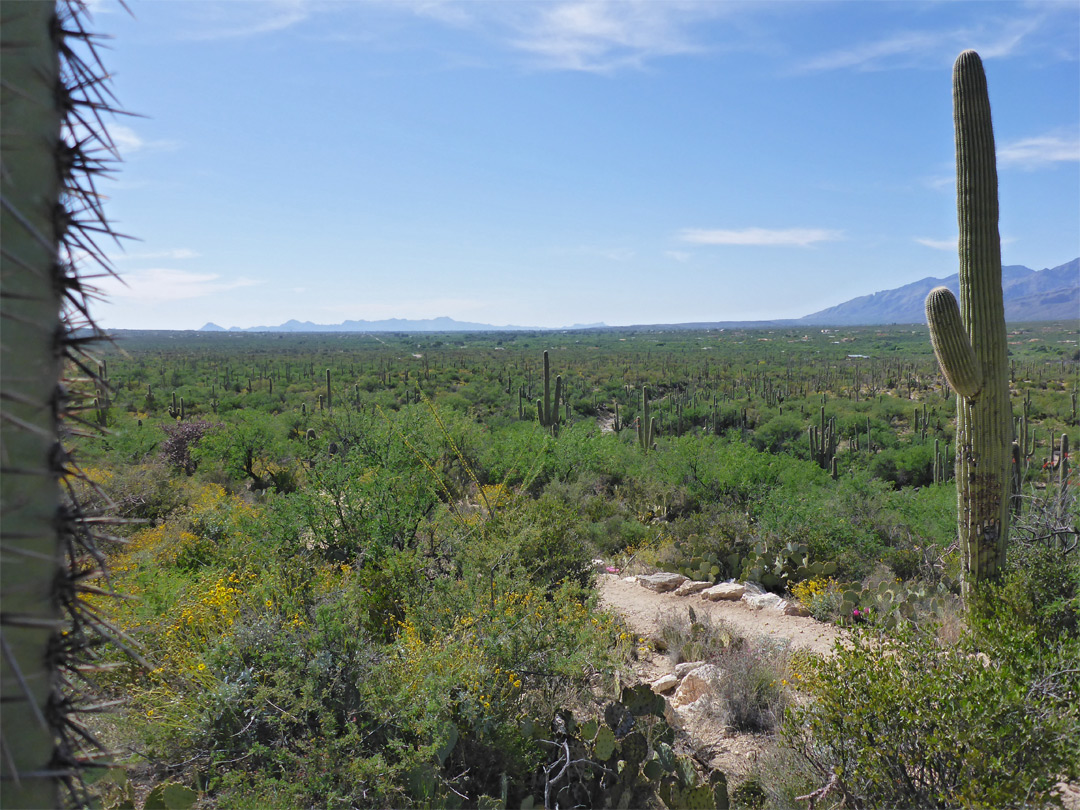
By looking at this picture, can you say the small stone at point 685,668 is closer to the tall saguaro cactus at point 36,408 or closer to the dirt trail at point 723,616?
the dirt trail at point 723,616

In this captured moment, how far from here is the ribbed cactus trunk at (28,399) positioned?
1.63 metres

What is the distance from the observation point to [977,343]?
672 cm

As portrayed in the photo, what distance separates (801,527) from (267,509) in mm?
8100

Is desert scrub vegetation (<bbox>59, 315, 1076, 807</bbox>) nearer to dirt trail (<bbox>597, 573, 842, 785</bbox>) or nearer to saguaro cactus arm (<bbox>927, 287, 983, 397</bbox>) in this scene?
dirt trail (<bbox>597, 573, 842, 785</bbox>)

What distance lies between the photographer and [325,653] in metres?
4.47

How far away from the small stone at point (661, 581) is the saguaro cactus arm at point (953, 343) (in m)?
4.62

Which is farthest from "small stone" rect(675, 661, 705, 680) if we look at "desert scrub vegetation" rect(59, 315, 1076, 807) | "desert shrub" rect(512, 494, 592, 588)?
"desert shrub" rect(512, 494, 592, 588)

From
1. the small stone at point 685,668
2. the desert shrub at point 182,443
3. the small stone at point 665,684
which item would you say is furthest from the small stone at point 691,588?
the desert shrub at point 182,443

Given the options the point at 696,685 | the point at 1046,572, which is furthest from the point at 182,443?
→ the point at 1046,572

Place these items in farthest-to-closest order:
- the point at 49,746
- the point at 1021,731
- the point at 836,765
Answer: the point at 836,765 → the point at 1021,731 → the point at 49,746

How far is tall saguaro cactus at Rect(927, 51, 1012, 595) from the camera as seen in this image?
6.56m

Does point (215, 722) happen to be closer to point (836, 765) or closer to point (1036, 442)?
point (836, 765)

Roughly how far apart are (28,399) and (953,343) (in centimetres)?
718

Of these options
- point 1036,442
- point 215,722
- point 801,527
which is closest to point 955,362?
point 801,527
